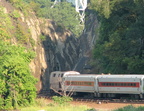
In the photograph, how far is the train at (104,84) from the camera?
3478cm

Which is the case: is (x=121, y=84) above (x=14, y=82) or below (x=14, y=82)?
below

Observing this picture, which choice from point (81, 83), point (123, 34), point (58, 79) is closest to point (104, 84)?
point (81, 83)

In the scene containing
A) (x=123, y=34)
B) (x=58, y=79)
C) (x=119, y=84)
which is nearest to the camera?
(x=119, y=84)

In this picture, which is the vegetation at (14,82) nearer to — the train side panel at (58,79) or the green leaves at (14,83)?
the green leaves at (14,83)

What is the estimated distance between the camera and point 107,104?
109 feet

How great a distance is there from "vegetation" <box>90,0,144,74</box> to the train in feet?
17.1

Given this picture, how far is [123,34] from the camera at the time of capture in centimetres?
4547

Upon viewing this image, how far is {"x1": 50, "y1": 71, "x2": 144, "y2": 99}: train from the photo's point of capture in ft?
114

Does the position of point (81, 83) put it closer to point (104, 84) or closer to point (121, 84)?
point (104, 84)

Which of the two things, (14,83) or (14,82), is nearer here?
(14,82)

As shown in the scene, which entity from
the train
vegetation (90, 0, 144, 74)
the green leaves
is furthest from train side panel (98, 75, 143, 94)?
the green leaves

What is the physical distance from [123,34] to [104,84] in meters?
10.6

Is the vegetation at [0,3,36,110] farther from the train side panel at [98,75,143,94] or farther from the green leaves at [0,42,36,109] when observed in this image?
the train side panel at [98,75,143,94]

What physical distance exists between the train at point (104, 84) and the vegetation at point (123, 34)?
520 centimetres
